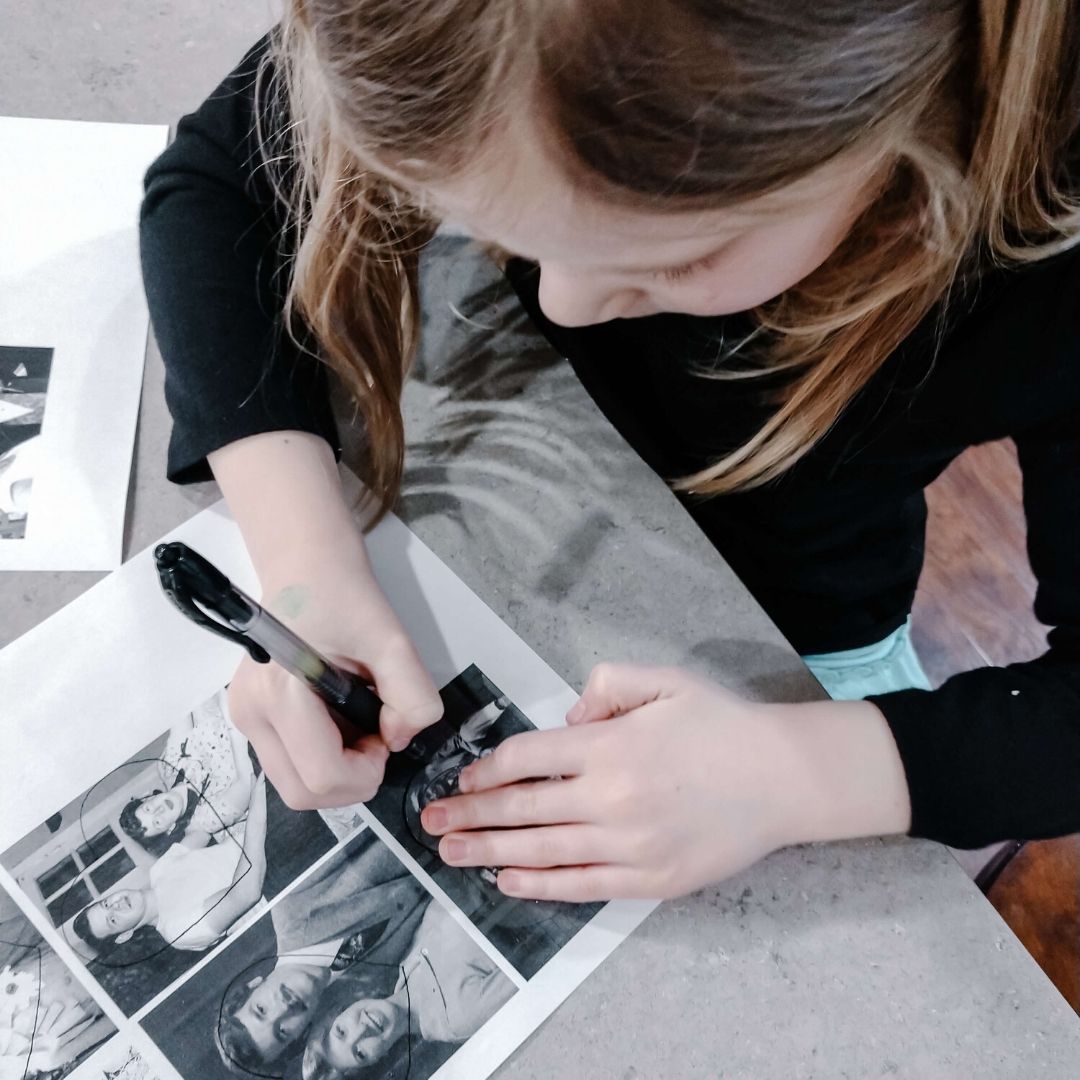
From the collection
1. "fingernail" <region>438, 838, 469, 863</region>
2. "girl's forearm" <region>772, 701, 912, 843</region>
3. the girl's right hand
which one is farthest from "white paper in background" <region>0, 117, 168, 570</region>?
"girl's forearm" <region>772, 701, 912, 843</region>

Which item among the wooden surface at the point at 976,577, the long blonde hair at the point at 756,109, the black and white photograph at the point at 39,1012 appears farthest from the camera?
the wooden surface at the point at 976,577

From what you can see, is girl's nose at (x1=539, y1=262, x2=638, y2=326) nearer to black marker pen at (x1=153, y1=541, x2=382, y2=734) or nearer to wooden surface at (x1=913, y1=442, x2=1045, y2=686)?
black marker pen at (x1=153, y1=541, x2=382, y2=734)

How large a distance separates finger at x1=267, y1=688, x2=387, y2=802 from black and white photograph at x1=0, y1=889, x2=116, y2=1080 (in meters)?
0.12

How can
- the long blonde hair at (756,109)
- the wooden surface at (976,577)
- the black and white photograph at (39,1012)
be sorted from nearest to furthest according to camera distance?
the long blonde hair at (756,109)
the black and white photograph at (39,1012)
the wooden surface at (976,577)

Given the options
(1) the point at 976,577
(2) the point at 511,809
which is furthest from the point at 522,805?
(1) the point at 976,577

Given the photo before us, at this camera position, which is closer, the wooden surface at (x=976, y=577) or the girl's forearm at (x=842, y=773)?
the girl's forearm at (x=842, y=773)

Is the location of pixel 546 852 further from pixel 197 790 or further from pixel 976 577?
pixel 976 577

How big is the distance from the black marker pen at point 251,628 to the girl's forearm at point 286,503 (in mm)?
61

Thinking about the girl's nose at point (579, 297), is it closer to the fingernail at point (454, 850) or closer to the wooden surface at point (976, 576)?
the fingernail at point (454, 850)

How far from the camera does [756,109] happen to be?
30 centimetres

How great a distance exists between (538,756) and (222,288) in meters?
0.29

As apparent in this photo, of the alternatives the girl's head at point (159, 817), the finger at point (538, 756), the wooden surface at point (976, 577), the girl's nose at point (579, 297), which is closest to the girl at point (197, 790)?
the girl's head at point (159, 817)

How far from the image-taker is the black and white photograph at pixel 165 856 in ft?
1.37

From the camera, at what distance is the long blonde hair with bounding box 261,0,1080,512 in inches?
11.1
